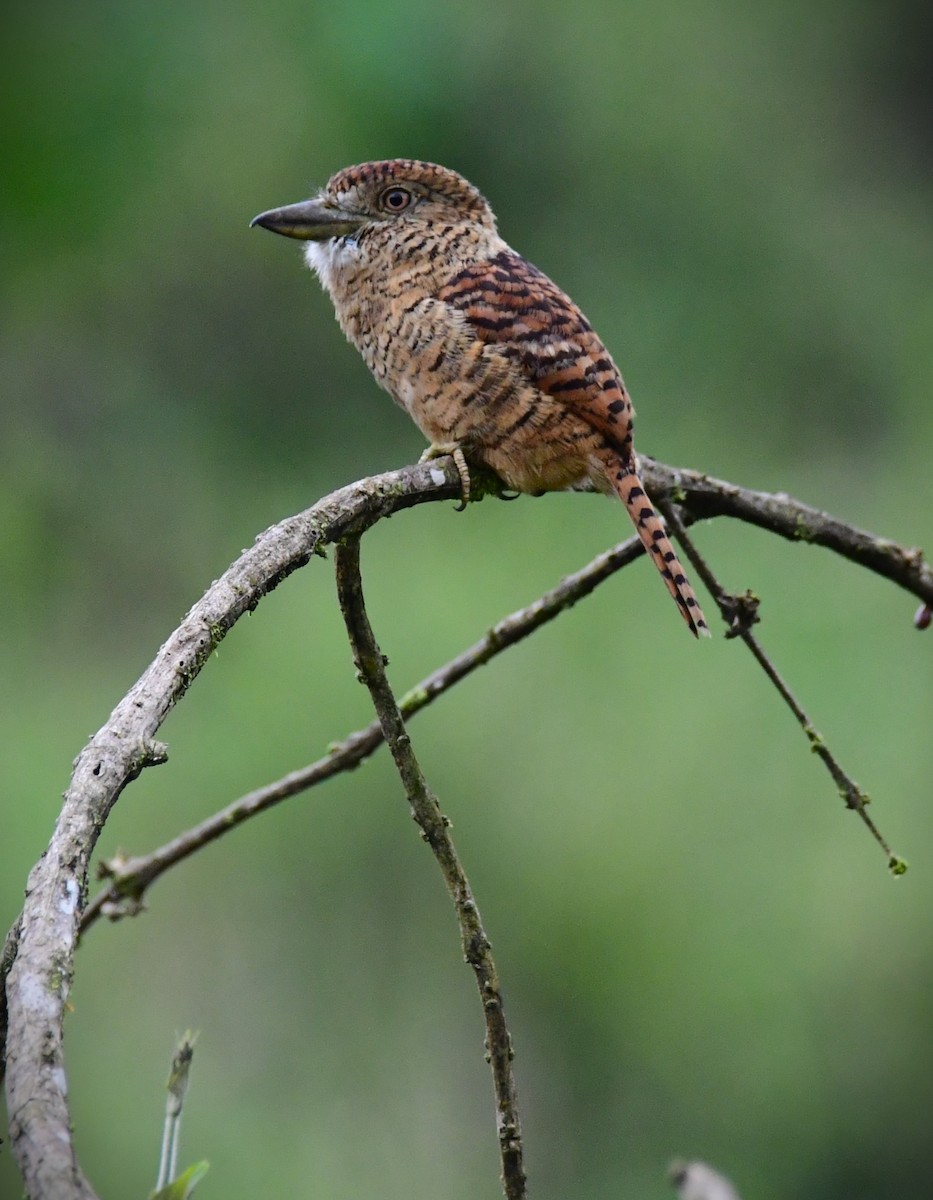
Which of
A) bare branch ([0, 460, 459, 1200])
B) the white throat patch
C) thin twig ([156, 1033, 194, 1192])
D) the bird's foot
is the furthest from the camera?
the white throat patch

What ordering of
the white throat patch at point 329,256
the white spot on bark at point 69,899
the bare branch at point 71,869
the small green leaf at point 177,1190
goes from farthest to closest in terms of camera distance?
the white throat patch at point 329,256 < the small green leaf at point 177,1190 < the white spot on bark at point 69,899 < the bare branch at point 71,869

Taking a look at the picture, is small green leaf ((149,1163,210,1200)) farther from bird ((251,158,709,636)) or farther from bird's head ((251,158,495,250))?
bird's head ((251,158,495,250))

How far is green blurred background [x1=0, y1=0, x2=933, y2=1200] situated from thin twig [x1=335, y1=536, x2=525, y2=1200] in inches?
75.2

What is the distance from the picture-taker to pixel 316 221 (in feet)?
6.79

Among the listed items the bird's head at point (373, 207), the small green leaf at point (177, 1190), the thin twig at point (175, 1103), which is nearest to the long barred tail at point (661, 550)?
the bird's head at point (373, 207)

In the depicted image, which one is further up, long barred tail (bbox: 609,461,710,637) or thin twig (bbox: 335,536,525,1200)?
long barred tail (bbox: 609,461,710,637)

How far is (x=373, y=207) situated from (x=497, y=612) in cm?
188

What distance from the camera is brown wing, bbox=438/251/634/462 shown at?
5.98 feet

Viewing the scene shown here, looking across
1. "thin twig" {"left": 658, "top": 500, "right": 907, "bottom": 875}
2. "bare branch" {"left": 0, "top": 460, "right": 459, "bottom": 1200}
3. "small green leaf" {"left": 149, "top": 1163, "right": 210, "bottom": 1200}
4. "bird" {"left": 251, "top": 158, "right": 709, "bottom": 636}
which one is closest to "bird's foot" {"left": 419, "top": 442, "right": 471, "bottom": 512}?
"bird" {"left": 251, "top": 158, "right": 709, "bottom": 636}

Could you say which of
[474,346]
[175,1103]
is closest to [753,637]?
[474,346]

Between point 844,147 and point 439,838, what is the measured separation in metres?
4.63

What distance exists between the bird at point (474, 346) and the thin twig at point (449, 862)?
1.17 feet

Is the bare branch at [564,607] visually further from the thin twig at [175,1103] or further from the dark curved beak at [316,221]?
the dark curved beak at [316,221]

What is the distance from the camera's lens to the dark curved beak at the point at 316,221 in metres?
2.06
